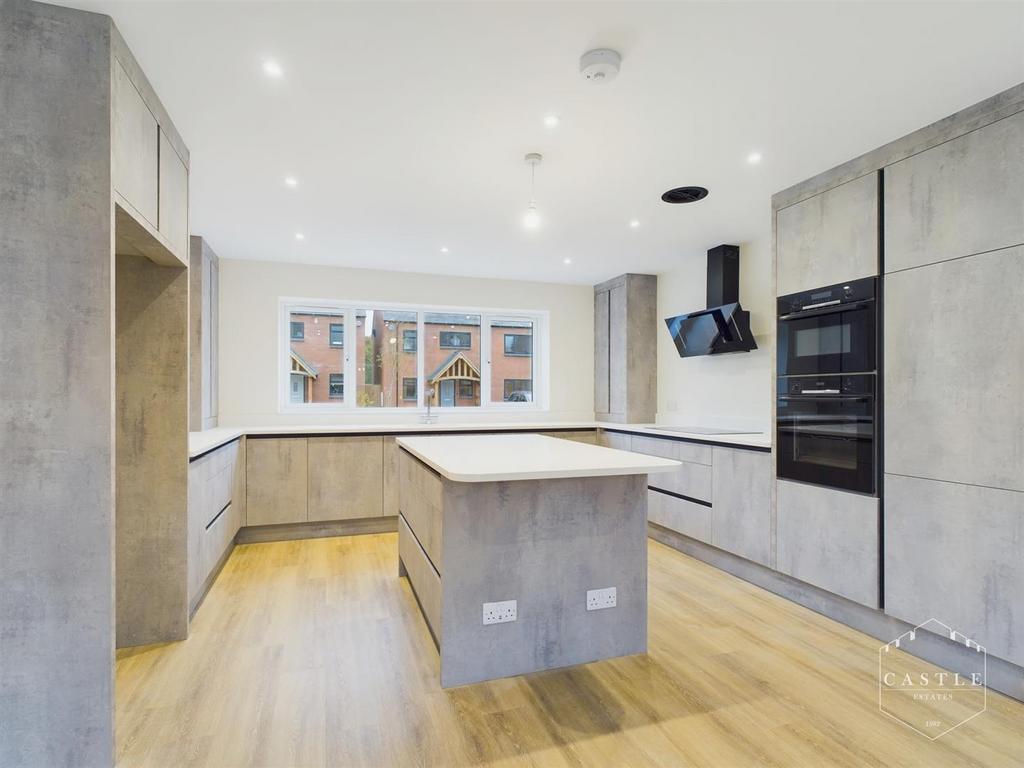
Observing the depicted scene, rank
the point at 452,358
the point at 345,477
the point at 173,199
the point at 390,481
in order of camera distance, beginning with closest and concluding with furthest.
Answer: the point at 173,199 < the point at 345,477 < the point at 390,481 < the point at 452,358

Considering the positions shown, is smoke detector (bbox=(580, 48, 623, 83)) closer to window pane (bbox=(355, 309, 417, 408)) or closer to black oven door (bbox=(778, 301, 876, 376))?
black oven door (bbox=(778, 301, 876, 376))

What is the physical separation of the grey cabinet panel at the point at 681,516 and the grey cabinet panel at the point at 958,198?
1.98 metres

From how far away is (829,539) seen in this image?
2.82m

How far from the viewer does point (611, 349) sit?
558cm

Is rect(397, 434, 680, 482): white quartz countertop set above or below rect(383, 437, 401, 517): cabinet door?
above

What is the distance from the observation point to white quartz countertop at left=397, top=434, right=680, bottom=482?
1885mm

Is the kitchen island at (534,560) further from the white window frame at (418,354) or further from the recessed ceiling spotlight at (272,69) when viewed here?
the white window frame at (418,354)

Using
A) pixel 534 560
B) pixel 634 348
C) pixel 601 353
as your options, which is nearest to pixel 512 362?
pixel 601 353

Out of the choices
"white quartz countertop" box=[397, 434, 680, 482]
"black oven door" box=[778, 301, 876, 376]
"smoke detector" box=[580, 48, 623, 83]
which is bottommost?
"white quartz countertop" box=[397, 434, 680, 482]

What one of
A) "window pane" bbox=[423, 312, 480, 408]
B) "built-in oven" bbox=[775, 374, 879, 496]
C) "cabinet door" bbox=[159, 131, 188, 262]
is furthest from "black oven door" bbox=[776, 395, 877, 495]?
"cabinet door" bbox=[159, 131, 188, 262]

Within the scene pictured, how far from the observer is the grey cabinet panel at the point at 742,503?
10.7 feet

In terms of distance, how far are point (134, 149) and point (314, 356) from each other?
10.8ft

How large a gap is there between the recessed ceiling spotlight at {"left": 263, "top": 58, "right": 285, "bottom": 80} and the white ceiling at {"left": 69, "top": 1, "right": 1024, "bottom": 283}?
0.11 ft

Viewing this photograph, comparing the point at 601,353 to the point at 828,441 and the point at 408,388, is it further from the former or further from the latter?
the point at 828,441
